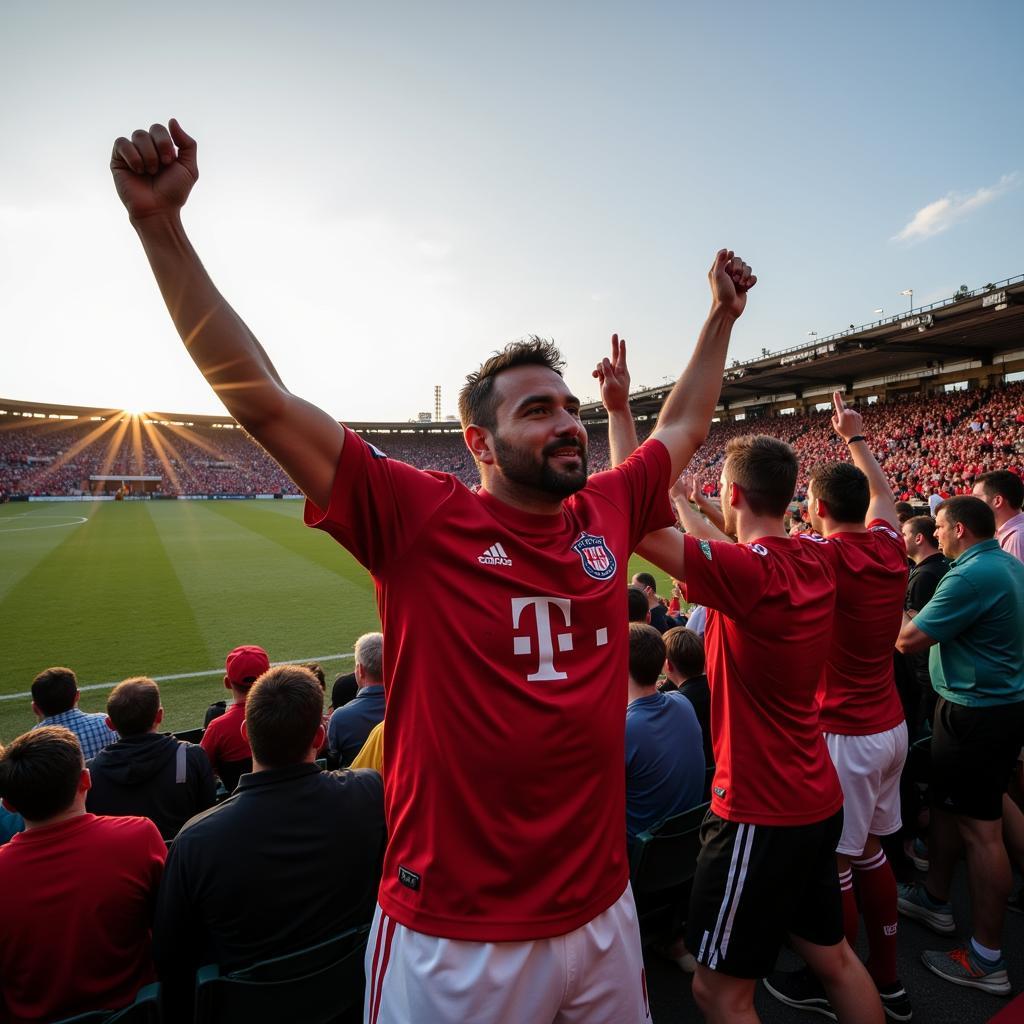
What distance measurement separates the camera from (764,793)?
7.96 ft

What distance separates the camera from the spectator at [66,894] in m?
2.10

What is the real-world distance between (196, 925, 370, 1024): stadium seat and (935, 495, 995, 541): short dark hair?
150 inches

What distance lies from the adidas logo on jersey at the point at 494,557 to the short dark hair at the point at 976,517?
3.29m

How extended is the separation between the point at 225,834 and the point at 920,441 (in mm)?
35246

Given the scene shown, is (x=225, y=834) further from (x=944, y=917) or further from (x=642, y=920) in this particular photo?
(x=944, y=917)

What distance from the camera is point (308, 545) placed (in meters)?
23.0

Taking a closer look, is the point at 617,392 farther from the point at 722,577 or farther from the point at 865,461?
the point at 865,461

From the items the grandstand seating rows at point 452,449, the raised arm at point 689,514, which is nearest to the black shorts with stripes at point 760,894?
the raised arm at point 689,514

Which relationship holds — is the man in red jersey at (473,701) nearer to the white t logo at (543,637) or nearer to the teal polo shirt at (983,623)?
the white t logo at (543,637)

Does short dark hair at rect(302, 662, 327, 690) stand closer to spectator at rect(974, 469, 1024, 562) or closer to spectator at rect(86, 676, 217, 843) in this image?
spectator at rect(86, 676, 217, 843)

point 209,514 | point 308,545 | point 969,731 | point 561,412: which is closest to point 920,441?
point 308,545

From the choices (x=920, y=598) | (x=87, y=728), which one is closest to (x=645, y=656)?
(x=920, y=598)

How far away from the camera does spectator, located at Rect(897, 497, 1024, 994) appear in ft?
10.8

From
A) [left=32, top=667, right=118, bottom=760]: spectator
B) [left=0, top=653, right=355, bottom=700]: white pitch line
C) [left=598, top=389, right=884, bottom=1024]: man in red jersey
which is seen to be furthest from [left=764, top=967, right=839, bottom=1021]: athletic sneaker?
[left=0, top=653, right=355, bottom=700]: white pitch line
